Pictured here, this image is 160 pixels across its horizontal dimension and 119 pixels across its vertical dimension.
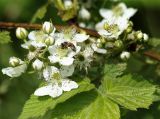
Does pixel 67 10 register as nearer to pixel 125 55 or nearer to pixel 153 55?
pixel 125 55

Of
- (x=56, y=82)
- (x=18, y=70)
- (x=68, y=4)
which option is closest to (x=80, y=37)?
(x=56, y=82)

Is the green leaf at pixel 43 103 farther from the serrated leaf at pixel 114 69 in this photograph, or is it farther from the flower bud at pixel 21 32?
the flower bud at pixel 21 32

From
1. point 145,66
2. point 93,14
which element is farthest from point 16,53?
point 145,66

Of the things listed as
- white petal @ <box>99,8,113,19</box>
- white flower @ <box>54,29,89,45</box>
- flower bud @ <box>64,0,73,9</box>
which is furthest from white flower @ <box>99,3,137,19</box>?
white flower @ <box>54,29,89,45</box>

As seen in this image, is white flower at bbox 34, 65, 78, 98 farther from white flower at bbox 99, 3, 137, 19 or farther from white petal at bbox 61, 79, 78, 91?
white flower at bbox 99, 3, 137, 19

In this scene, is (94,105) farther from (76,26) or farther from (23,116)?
(76,26)

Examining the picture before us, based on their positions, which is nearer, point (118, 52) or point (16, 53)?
point (118, 52)
